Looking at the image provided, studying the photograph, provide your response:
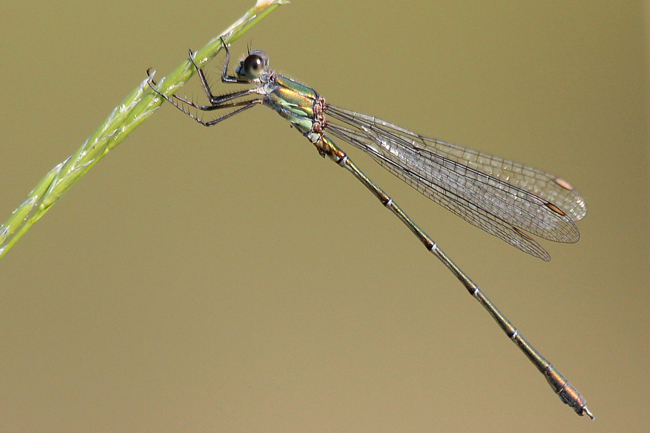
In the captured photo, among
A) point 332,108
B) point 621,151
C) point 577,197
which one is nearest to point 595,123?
point 621,151

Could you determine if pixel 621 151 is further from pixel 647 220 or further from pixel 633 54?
pixel 633 54

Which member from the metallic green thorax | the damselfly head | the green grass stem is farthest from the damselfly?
the green grass stem

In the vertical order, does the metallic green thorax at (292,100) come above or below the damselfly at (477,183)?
above

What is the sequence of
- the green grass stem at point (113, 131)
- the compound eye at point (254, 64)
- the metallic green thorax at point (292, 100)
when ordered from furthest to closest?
the metallic green thorax at point (292, 100)
the compound eye at point (254, 64)
the green grass stem at point (113, 131)

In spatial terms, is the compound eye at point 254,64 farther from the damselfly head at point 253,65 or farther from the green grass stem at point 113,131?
the green grass stem at point 113,131

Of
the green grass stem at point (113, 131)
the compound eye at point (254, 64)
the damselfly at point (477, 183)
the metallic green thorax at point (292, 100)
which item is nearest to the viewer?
the green grass stem at point (113, 131)

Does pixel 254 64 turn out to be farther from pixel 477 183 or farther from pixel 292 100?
pixel 477 183

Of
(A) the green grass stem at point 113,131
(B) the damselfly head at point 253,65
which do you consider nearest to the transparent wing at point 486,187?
(B) the damselfly head at point 253,65
